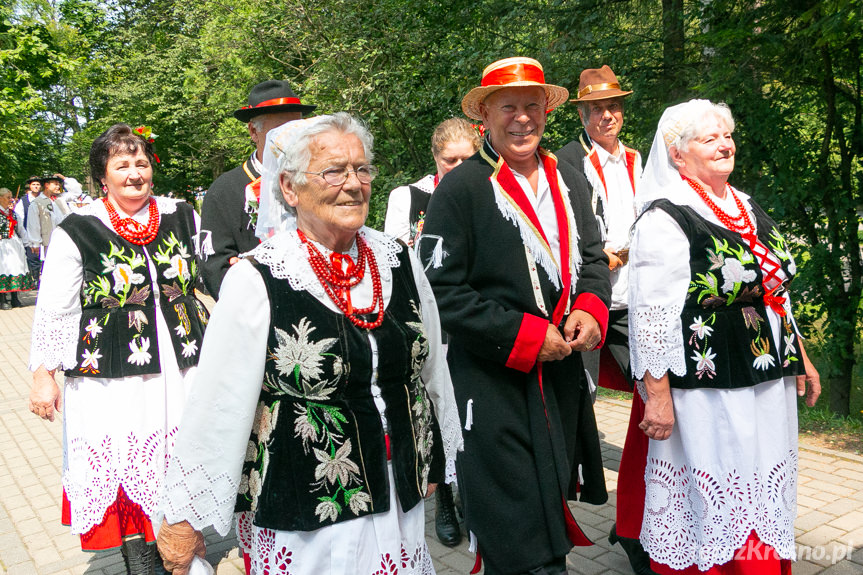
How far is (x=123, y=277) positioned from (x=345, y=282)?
2.01 metres

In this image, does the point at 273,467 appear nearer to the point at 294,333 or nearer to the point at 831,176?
the point at 294,333

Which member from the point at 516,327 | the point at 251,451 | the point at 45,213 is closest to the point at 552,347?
the point at 516,327

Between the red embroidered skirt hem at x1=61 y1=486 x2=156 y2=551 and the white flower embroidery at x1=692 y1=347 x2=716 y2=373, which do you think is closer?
the white flower embroidery at x1=692 y1=347 x2=716 y2=373

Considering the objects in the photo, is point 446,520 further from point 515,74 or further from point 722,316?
point 515,74

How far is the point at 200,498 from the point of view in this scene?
226cm

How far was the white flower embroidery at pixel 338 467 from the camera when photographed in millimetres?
2283

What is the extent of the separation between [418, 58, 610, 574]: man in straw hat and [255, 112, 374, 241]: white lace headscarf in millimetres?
908

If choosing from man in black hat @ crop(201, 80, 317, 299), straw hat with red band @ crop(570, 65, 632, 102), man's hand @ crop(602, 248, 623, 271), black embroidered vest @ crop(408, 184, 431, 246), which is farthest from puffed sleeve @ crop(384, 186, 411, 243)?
man's hand @ crop(602, 248, 623, 271)

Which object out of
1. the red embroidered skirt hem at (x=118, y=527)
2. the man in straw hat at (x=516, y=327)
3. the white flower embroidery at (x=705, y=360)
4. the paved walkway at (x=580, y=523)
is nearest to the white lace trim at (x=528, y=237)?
the man in straw hat at (x=516, y=327)

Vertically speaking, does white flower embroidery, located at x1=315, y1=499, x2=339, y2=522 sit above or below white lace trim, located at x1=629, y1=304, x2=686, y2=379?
below

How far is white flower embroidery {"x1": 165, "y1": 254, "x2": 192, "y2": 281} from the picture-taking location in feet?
13.5

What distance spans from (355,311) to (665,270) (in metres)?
1.50

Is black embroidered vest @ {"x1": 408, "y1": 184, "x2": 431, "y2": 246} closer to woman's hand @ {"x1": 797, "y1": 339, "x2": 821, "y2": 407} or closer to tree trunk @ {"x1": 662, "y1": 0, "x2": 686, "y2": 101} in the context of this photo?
woman's hand @ {"x1": 797, "y1": 339, "x2": 821, "y2": 407}

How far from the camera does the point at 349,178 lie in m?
2.42
